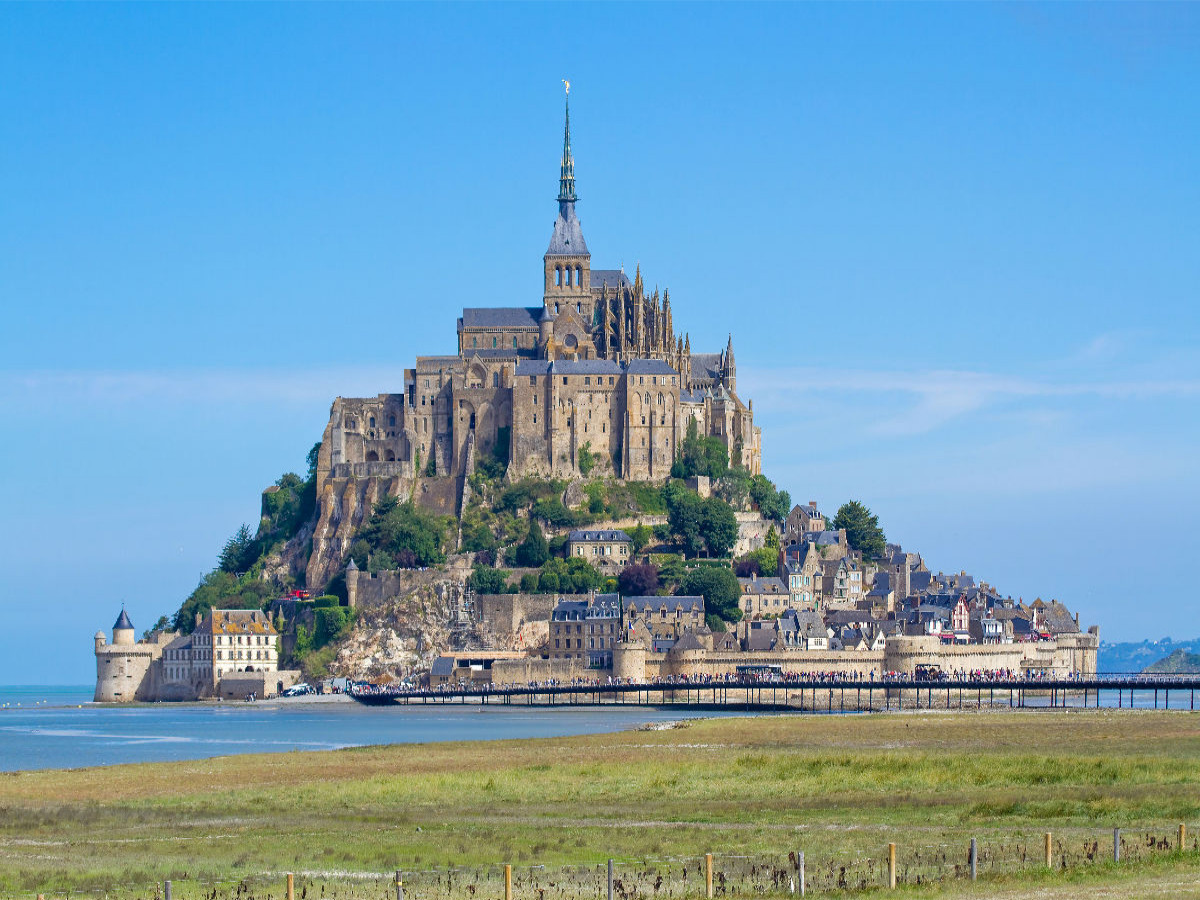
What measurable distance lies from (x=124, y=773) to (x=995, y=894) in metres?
35.5

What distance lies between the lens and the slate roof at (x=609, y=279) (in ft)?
Answer: 496

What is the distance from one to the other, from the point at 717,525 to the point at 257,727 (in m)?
45.6

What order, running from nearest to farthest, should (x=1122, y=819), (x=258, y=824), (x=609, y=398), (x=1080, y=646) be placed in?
(x=1122, y=819)
(x=258, y=824)
(x=609, y=398)
(x=1080, y=646)

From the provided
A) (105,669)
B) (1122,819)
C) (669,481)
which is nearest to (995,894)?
(1122,819)

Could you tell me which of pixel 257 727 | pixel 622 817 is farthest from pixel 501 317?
pixel 622 817

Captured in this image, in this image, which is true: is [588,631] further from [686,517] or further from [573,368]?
[573,368]

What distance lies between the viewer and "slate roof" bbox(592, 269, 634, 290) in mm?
151125

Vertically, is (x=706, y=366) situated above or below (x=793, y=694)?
above

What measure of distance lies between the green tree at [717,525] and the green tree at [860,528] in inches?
664

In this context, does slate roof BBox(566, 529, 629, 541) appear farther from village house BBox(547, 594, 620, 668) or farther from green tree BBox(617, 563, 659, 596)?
village house BBox(547, 594, 620, 668)

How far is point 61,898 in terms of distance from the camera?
108 feet

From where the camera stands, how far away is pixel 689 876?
1356 inches

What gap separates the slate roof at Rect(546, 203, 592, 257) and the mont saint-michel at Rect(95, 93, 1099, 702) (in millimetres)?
219

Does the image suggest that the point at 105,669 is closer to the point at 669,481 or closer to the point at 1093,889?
the point at 669,481
